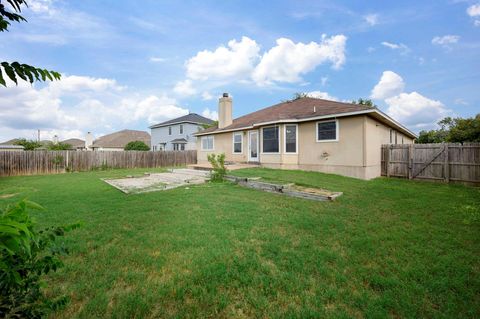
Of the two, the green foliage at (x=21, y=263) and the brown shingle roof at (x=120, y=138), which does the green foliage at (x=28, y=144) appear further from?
the green foliage at (x=21, y=263)

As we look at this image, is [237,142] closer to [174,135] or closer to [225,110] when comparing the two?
[225,110]

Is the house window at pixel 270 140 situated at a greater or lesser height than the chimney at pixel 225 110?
lesser

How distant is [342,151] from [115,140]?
1692 inches

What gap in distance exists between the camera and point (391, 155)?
13117 mm

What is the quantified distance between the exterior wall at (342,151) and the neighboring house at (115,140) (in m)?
36.1

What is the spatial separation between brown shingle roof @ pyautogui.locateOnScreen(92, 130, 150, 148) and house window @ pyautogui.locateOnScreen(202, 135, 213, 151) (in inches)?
1105

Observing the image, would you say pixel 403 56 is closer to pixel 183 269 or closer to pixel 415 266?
pixel 415 266

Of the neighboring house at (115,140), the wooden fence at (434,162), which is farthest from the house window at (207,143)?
the neighboring house at (115,140)

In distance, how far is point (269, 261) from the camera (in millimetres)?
3496

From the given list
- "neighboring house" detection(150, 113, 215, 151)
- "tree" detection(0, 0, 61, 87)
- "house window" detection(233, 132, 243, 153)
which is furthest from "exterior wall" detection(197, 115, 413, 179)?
"neighboring house" detection(150, 113, 215, 151)

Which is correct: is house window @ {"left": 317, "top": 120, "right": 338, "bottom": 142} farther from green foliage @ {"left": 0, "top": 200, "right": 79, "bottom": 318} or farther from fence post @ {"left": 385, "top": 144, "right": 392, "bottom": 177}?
green foliage @ {"left": 0, "top": 200, "right": 79, "bottom": 318}

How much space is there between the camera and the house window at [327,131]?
40.5 feet

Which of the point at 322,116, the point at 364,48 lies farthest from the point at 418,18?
the point at 322,116

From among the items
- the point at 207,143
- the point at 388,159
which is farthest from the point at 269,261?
the point at 207,143
